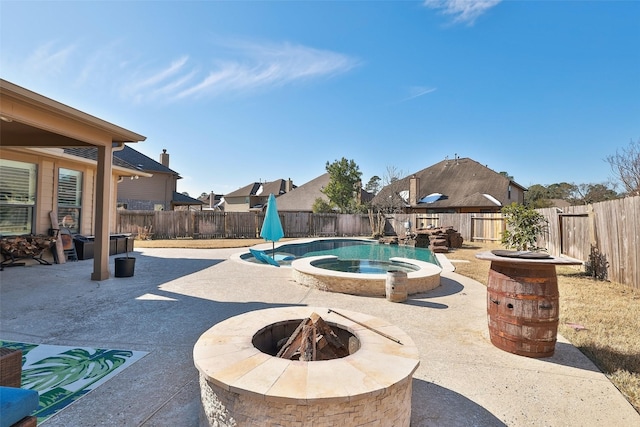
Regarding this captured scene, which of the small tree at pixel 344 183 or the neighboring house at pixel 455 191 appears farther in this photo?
the small tree at pixel 344 183

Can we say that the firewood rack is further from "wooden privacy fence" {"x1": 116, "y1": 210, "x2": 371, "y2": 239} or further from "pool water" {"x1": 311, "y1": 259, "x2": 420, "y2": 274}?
"wooden privacy fence" {"x1": 116, "y1": 210, "x2": 371, "y2": 239}

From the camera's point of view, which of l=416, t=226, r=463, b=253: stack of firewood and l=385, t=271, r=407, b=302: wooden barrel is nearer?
l=385, t=271, r=407, b=302: wooden barrel

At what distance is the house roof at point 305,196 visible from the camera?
3384 centimetres

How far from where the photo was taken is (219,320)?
457 cm

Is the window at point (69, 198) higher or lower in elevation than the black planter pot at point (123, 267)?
higher

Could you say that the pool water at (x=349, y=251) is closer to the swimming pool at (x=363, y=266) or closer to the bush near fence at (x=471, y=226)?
the swimming pool at (x=363, y=266)

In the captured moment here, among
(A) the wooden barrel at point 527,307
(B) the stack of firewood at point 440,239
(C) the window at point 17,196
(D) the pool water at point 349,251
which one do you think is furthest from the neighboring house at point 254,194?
(A) the wooden barrel at point 527,307

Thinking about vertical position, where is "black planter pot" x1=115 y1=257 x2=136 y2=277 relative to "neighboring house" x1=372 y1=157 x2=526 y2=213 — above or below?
below

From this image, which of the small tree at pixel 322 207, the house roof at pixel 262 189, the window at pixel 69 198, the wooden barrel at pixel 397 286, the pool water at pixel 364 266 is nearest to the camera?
the wooden barrel at pixel 397 286

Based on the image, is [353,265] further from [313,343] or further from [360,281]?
[313,343]

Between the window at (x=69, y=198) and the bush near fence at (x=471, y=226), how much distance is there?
26.7 ft

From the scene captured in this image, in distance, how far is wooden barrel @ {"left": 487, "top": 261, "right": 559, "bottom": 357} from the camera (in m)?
3.38

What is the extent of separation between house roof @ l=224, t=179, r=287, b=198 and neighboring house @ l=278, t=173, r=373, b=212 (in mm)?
4537

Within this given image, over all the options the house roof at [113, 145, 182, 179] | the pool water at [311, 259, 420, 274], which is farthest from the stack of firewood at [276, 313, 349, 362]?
the house roof at [113, 145, 182, 179]
